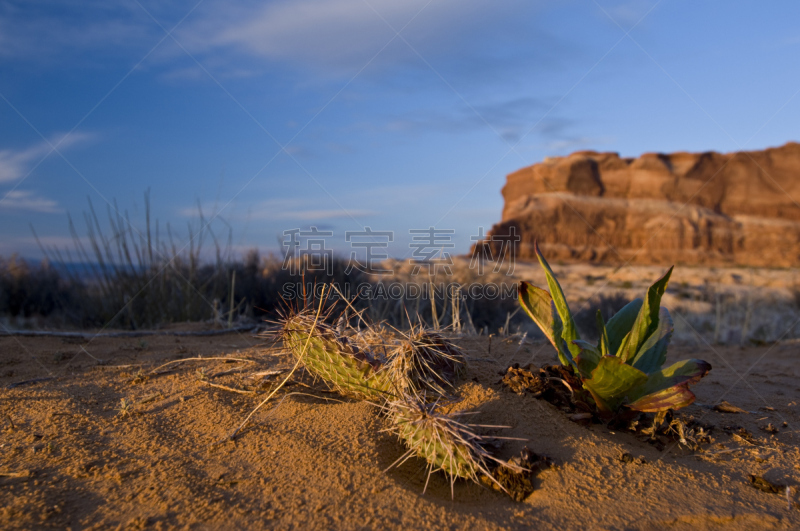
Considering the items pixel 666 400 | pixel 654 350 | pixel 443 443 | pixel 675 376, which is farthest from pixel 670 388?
pixel 443 443

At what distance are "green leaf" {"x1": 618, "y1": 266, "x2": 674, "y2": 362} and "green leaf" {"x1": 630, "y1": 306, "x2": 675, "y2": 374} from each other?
68mm

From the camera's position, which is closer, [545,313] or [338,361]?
[338,361]

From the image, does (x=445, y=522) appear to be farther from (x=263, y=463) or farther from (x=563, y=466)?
(x=263, y=463)

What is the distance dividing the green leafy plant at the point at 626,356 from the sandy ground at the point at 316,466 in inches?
8.8

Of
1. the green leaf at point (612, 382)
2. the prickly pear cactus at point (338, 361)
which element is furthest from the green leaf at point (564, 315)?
the prickly pear cactus at point (338, 361)

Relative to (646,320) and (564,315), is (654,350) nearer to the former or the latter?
(646,320)

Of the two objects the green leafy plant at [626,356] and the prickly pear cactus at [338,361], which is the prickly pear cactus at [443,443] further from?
the green leafy plant at [626,356]

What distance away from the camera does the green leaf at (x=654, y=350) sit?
2.43m

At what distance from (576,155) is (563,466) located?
175 ft

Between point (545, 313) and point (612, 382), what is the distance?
520 mm

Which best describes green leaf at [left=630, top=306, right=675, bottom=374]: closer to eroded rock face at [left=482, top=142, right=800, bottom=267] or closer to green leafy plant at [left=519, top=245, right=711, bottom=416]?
green leafy plant at [left=519, top=245, right=711, bottom=416]

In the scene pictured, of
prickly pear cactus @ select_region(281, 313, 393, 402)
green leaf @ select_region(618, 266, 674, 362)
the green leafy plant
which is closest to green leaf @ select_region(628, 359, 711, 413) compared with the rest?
the green leafy plant

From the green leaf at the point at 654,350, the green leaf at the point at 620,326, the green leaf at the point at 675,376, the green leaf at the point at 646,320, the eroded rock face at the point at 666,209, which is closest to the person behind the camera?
the green leaf at the point at 675,376

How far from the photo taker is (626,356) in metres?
2.38
